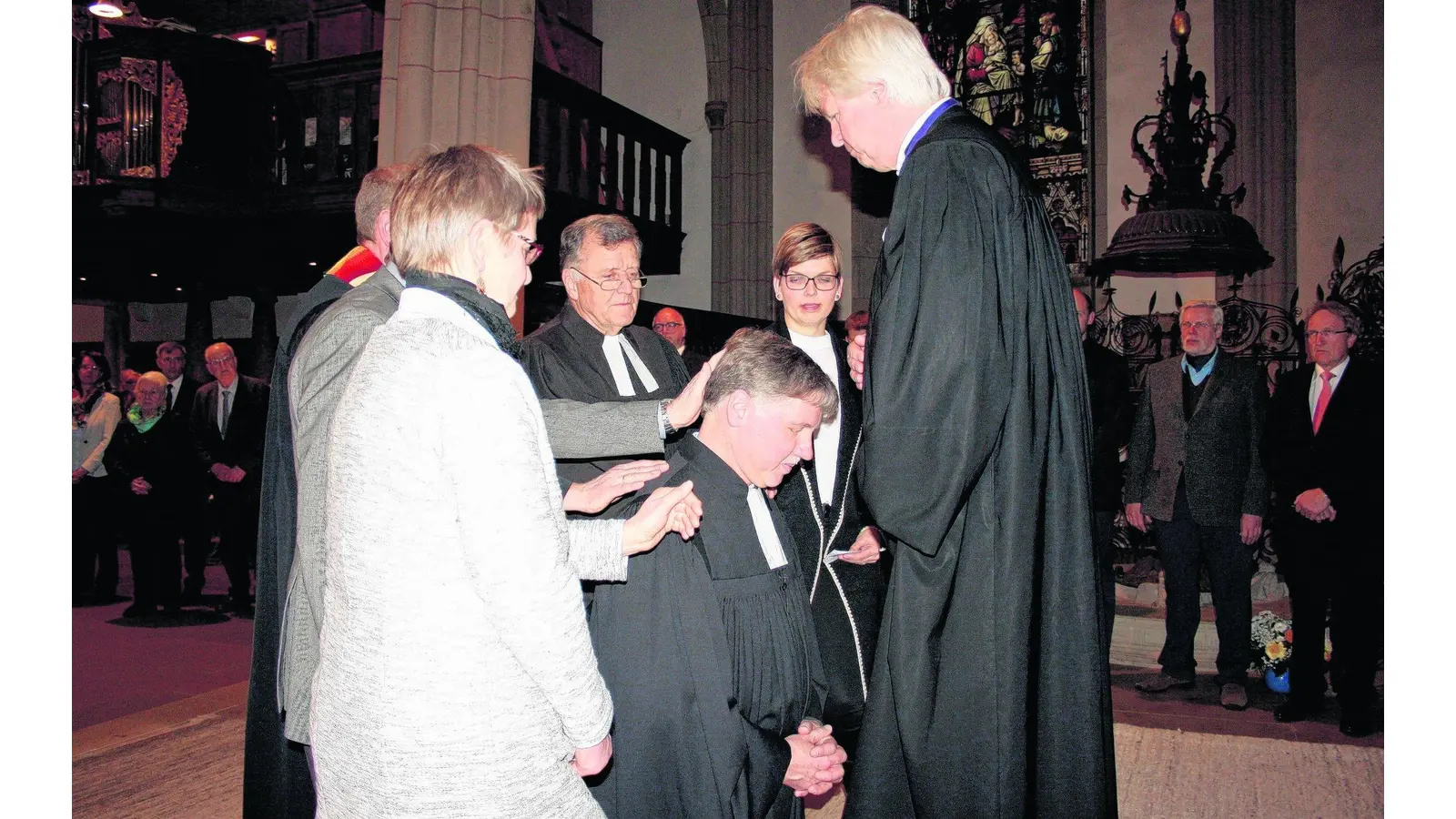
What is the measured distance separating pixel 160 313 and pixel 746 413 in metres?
15.0

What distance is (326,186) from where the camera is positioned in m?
9.04

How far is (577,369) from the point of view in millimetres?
3018

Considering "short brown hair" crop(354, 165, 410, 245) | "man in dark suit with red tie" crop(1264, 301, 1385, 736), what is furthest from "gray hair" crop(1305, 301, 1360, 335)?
"short brown hair" crop(354, 165, 410, 245)

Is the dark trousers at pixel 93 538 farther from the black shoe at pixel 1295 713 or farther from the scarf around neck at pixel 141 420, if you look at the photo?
the black shoe at pixel 1295 713

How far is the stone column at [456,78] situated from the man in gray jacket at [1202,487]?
141 inches

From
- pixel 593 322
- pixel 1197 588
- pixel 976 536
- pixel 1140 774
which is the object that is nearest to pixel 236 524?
pixel 593 322

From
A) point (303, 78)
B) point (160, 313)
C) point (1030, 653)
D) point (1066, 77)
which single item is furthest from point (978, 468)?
point (160, 313)

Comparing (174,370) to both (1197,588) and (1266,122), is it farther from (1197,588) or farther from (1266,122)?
(1266,122)

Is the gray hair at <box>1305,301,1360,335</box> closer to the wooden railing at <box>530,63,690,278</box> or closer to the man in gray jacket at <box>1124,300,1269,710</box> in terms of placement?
the man in gray jacket at <box>1124,300,1269,710</box>

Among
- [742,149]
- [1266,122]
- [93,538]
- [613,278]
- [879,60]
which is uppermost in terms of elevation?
[742,149]

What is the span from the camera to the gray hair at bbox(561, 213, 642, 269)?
3.04 metres

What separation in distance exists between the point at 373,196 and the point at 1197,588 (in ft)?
14.9

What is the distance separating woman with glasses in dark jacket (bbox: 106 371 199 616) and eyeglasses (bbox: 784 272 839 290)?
18.5 feet

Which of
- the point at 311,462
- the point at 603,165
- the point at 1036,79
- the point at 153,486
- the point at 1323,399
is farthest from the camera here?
the point at 1036,79
